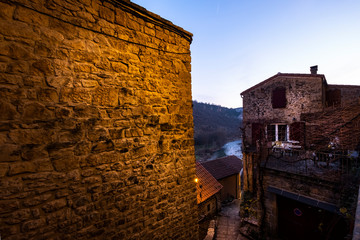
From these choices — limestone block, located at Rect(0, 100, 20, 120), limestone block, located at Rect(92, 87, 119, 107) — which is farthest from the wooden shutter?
limestone block, located at Rect(0, 100, 20, 120)

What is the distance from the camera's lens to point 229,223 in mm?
9617

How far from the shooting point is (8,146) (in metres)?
1.33

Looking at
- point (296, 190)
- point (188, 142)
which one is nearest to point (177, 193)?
point (188, 142)

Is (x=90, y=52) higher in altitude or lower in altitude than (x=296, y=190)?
higher

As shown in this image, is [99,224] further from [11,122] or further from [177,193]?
[11,122]

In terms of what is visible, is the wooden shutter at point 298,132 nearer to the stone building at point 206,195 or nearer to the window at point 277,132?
the window at point 277,132

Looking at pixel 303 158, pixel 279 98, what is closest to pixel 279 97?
pixel 279 98

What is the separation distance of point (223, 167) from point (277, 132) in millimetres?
7210

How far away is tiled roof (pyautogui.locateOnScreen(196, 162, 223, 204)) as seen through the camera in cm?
939

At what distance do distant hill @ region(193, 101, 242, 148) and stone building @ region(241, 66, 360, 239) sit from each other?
27512mm

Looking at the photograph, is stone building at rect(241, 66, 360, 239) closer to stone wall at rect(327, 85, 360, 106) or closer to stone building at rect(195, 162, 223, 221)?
stone wall at rect(327, 85, 360, 106)

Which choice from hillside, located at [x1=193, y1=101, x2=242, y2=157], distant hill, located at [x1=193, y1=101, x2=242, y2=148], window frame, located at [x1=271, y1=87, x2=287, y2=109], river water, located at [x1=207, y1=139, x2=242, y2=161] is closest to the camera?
window frame, located at [x1=271, y1=87, x2=287, y2=109]

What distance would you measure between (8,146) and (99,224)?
1237 millimetres

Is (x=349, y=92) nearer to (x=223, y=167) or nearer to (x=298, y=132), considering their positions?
(x=298, y=132)
